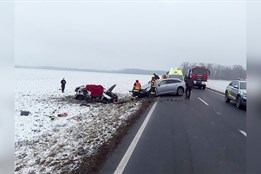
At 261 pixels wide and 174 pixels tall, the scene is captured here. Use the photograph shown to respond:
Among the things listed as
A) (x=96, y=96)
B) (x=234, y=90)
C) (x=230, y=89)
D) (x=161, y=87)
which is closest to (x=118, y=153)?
(x=234, y=90)

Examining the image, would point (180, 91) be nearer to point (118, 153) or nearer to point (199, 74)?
point (199, 74)

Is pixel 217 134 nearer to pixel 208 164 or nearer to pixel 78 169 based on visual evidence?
pixel 208 164

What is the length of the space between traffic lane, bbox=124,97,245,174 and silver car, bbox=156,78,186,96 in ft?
34.7

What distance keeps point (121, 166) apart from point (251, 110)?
3749 mm

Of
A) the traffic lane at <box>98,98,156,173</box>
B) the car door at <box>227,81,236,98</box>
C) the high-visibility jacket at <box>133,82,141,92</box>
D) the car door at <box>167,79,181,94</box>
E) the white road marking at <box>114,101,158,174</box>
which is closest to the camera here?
the white road marking at <box>114,101,158,174</box>

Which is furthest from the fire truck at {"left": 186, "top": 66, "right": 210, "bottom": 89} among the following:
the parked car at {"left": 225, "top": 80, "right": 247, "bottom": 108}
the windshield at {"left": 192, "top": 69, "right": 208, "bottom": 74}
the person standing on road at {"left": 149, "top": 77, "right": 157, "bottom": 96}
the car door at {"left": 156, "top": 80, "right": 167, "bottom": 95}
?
the parked car at {"left": 225, "top": 80, "right": 247, "bottom": 108}

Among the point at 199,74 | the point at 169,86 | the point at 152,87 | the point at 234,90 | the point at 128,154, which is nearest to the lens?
the point at 128,154

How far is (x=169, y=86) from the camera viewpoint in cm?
2053

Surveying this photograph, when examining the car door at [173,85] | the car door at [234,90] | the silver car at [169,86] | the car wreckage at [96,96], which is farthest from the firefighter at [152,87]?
the car door at [234,90]

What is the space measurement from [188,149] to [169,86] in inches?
566

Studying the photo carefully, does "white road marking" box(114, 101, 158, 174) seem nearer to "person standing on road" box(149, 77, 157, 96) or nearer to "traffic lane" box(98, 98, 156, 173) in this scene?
"traffic lane" box(98, 98, 156, 173)

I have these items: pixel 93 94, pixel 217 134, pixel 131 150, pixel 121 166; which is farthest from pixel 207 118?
pixel 93 94

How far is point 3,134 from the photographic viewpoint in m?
2.13

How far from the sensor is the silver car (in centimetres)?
2039
